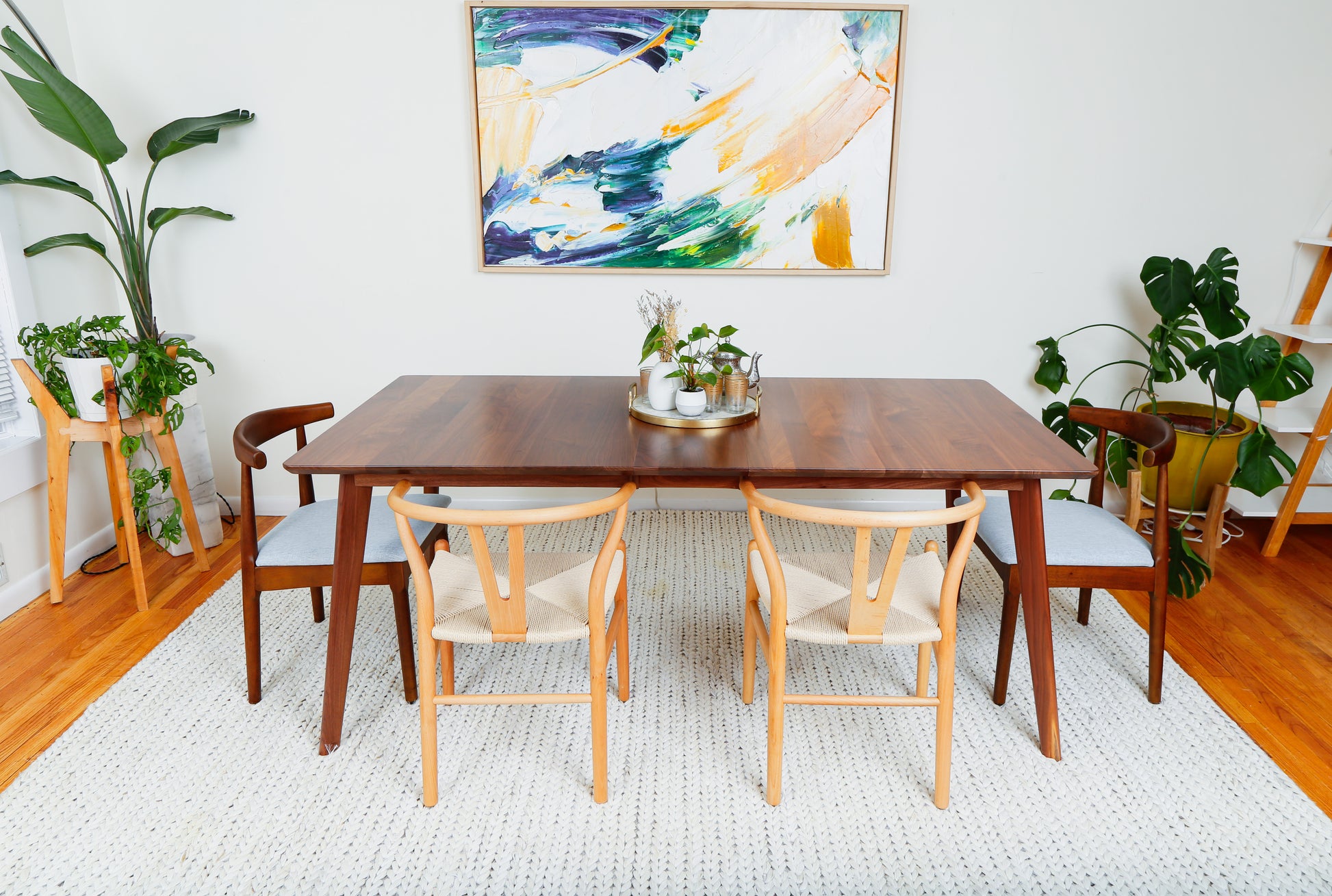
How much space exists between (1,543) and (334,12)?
220 cm

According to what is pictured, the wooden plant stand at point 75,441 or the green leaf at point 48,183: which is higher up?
the green leaf at point 48,183

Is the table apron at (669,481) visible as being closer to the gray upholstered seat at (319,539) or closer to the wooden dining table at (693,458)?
the wooden dining table at (693,458)

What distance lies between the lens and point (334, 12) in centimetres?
304

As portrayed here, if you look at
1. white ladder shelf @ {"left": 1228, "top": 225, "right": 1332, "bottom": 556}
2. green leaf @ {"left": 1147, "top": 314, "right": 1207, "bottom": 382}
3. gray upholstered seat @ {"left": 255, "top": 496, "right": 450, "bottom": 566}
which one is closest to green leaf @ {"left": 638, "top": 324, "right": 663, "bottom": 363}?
gray upholstered seat @ {"left": 255, "top": 496, "right": 450, "bottom": 566}

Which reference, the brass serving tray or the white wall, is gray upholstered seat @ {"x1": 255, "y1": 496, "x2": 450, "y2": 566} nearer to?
the brass serving tray

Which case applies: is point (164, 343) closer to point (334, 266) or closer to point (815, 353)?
point (334, 266)

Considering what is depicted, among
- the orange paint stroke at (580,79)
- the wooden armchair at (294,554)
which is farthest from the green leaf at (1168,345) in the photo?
the wooden armchair at (294,554)

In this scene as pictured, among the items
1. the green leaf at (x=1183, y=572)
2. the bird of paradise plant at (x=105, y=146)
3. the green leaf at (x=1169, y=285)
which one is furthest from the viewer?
the green leaf at (x=1169, y=285)

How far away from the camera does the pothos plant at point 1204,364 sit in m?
2.78

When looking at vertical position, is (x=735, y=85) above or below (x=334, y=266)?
above

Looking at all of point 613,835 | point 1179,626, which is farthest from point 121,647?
point 1179,626

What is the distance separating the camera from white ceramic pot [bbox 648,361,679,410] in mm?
2182

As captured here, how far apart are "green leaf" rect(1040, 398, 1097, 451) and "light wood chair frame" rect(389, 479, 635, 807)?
81.5 inches

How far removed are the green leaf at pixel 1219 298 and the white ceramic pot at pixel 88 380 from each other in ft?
12.3
